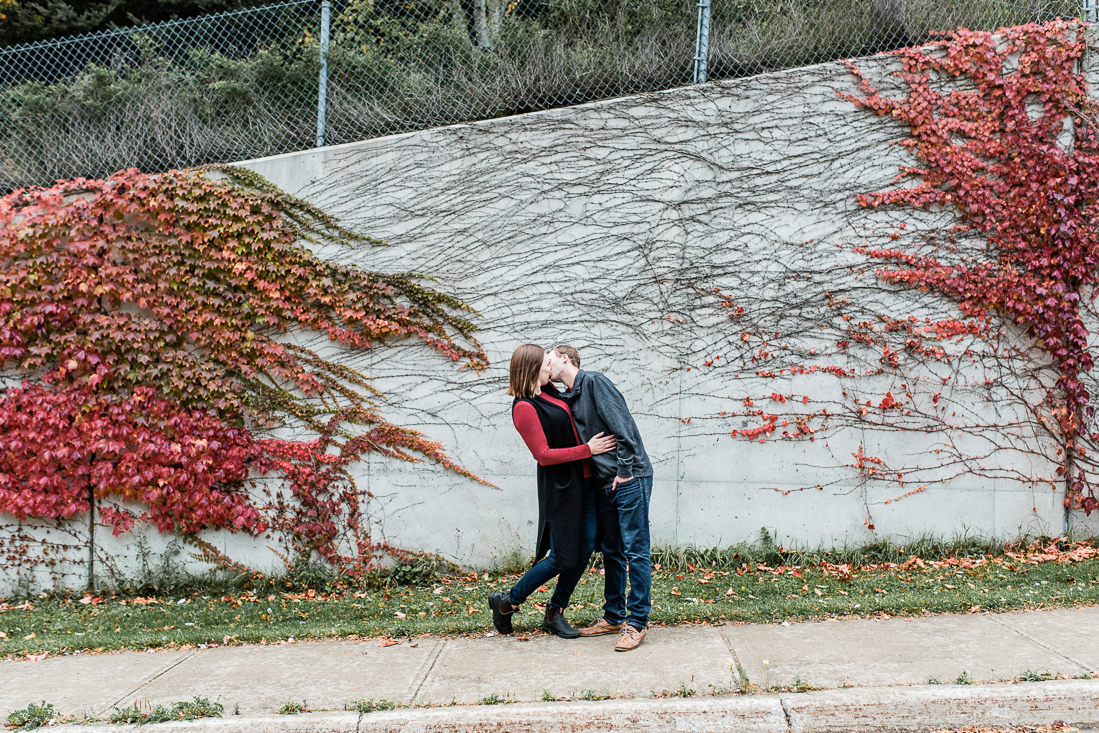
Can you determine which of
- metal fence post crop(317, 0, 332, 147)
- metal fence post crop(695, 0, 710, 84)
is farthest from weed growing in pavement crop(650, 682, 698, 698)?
metal fence post crop(317, 0, 332, 147)

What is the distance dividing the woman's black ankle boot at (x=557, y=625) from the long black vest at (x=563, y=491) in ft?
1.36

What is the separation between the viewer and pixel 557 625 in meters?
4.31

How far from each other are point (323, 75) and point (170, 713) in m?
5.66

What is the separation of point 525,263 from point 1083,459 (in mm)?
4700

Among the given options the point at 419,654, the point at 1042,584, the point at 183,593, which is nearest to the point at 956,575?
the point at 1042,584

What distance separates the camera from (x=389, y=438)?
634 centimetres

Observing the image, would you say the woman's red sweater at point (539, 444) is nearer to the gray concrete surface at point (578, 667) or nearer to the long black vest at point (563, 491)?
the long black vest at point (563, 491)

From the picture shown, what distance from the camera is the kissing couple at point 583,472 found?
3988 millimetres

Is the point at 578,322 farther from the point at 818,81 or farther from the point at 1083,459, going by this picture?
the point at 1083,459

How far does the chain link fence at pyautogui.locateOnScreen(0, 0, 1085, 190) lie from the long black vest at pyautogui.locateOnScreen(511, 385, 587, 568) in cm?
377

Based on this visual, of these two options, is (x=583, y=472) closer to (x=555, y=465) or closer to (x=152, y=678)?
(x=555, y=465)

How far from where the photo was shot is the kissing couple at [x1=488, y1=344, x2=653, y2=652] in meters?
3.99

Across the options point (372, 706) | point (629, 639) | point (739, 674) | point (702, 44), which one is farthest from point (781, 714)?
point (702, 44)

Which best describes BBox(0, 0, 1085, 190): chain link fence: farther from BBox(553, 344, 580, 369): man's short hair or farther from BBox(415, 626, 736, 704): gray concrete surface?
BBox(415, 626, 736, 704): gray concrete surface
